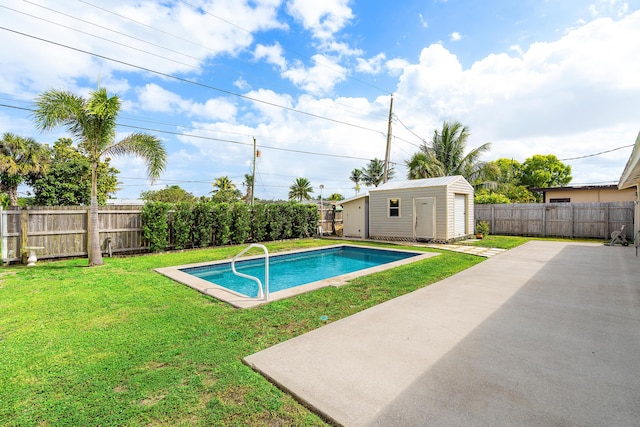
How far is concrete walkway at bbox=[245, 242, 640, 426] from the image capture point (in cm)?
194

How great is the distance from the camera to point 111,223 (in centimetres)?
895

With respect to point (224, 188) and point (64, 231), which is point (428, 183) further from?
point (224, 188)

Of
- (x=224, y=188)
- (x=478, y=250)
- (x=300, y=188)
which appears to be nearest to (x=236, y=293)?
(x=478, y=250)

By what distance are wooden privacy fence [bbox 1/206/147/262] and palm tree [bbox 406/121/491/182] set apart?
53.2 feet

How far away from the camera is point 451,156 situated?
20.0 meters

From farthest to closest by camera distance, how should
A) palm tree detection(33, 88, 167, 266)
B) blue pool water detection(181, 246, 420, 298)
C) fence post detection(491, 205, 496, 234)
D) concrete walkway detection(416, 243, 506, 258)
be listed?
1. fence post detection(491, 205, 496, 234)
2. concrete walkway detection(416, 243, 506, 258)
3. palm tree detection(33, 88, 167, 266)
4. blue pool water detection(181, 246, 420, 298)

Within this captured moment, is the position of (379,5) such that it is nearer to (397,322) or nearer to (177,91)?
(177,91)

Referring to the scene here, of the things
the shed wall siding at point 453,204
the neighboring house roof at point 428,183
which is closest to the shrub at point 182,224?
the neighboring house roof at point 428,183

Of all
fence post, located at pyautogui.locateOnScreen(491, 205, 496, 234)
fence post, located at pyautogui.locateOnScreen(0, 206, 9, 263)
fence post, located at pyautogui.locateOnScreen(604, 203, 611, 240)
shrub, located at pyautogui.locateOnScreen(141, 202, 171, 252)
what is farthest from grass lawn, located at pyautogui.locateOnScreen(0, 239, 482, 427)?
fence post, located at pyautogui.locateOnScreen(604, 203, 611, 240)

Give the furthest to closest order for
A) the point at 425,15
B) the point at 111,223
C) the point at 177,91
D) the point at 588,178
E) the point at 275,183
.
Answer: the point at 275,183 → the point at 588,178 → the point at 177,91 → the point at 425,15 → the point at 111,223

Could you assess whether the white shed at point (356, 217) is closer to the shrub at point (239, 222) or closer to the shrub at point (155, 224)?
the shrub at point (239, 222)

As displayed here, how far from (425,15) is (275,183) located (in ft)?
90.2

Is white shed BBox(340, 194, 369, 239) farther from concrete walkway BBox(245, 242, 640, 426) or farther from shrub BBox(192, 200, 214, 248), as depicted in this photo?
concrete walkway BBox(245, 242, 640, 426)

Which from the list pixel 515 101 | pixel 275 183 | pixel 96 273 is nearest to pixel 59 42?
pixel 96 273
